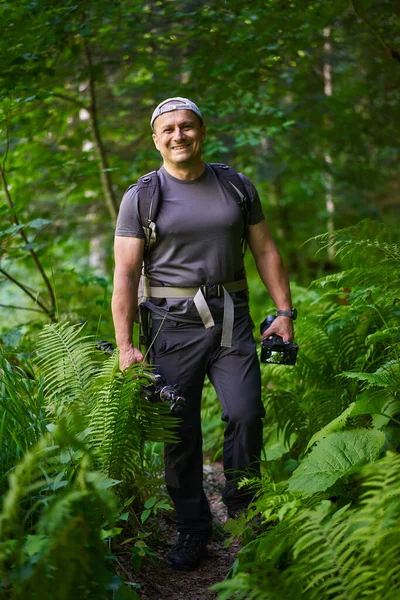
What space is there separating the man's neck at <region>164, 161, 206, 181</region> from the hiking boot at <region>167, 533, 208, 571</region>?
2.28 metres

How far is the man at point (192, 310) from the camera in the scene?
3.95 meters

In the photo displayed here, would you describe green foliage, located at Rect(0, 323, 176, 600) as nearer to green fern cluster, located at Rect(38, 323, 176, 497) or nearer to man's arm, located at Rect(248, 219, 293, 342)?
green fern cluster, located at Rect(38, 323, 176, 497)

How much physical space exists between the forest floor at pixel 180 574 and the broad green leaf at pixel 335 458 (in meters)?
0.71

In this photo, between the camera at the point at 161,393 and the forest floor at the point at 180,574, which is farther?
the camera at the point at 161,393

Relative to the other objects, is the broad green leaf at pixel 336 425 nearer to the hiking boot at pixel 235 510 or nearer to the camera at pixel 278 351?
the camera at pixel 278 351

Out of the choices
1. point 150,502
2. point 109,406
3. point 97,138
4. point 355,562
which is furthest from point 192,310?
point 97,138

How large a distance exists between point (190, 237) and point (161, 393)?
0.97 metres

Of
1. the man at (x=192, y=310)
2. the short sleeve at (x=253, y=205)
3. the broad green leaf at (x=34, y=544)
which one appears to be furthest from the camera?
the short sleeve at (x=253, y=205)

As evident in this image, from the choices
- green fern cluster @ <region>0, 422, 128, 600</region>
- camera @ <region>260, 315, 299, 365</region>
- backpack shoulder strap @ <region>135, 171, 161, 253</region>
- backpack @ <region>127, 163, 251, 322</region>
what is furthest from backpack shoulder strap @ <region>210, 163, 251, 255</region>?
green fern cluster @ <region>0, 422, 128, 600</region>

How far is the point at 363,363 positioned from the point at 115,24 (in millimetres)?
4182

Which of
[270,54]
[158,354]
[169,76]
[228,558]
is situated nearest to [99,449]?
[158,354]

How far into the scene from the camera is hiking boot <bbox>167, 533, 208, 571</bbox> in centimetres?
387

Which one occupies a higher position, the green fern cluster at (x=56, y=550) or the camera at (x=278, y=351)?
the green fern cluster at (x=56, y=550)

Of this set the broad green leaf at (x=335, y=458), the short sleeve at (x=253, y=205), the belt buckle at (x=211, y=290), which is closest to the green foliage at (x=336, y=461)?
the broad green leaf at (x=335, y=458)
